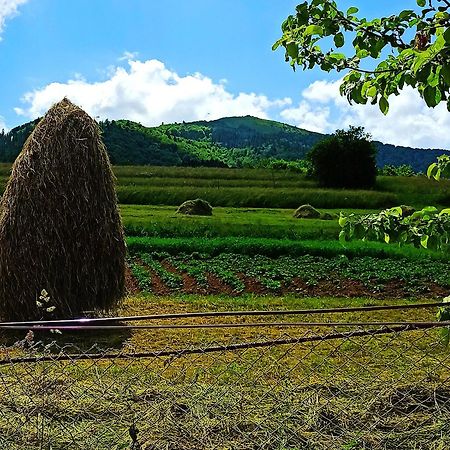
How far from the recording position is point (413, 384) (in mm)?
5801

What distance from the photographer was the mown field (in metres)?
4.66

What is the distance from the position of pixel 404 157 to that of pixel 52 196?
522ft

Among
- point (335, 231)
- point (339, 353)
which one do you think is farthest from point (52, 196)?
point (335, 231)

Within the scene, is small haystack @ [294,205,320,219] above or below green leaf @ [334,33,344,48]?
below

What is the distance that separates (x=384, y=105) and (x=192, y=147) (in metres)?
133

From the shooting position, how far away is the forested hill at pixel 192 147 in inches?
3880

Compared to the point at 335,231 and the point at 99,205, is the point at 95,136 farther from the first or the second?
the point at 335,231

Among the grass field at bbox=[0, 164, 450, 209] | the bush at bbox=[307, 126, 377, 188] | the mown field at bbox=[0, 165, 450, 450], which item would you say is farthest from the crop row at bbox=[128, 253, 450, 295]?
the bush at bbox=[307, 126, 377, 188]

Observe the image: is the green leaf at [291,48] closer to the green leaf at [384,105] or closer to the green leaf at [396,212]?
the green leaf at [384,105]

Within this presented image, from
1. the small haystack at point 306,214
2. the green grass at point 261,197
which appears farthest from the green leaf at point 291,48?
the green grass at point 261,197

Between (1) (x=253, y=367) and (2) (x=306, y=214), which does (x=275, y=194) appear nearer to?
(2) (x=306, y=214)

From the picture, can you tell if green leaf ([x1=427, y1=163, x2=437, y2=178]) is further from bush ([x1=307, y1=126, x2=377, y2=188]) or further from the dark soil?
bush ([x1=307, y1=126, x2=377, y2=188])

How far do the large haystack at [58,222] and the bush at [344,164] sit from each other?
4009 centimetres

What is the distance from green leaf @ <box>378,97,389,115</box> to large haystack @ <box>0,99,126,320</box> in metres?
5.91
